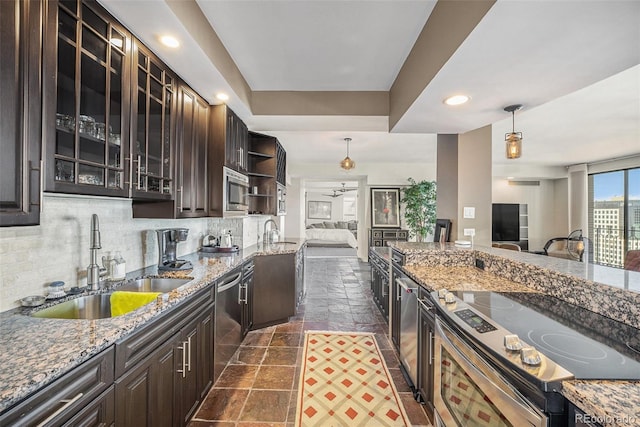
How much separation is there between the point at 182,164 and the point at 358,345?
2381mm

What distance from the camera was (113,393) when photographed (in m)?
1.07

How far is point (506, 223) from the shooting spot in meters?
7.54

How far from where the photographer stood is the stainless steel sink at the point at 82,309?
135 cm

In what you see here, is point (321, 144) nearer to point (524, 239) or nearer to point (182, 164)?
point (182, 164)

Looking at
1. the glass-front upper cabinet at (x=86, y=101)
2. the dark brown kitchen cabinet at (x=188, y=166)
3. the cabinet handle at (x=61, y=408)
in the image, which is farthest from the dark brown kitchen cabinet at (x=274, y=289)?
the cabinet handle at (x=61, y=408)

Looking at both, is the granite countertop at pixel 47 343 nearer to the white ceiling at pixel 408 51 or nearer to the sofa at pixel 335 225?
the white ceiling at pixel 408 51

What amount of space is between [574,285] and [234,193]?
2832 millimetres

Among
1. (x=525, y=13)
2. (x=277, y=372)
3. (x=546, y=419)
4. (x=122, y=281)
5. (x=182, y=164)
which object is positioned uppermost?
(x=525, y=13)

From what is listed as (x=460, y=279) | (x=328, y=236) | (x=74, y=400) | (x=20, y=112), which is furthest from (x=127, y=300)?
(x=328, y=236)

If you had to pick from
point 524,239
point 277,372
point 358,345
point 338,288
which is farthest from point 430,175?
point 277,372

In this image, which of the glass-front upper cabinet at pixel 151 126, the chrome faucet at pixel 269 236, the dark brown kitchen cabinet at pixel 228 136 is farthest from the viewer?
the chrome faucet at pixel 269 236

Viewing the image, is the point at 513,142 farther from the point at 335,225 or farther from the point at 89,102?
the point at 335,225

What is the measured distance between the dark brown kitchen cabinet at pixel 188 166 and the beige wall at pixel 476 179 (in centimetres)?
276

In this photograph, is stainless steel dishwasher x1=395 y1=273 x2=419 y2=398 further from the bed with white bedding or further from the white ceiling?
the bed with white bedding
